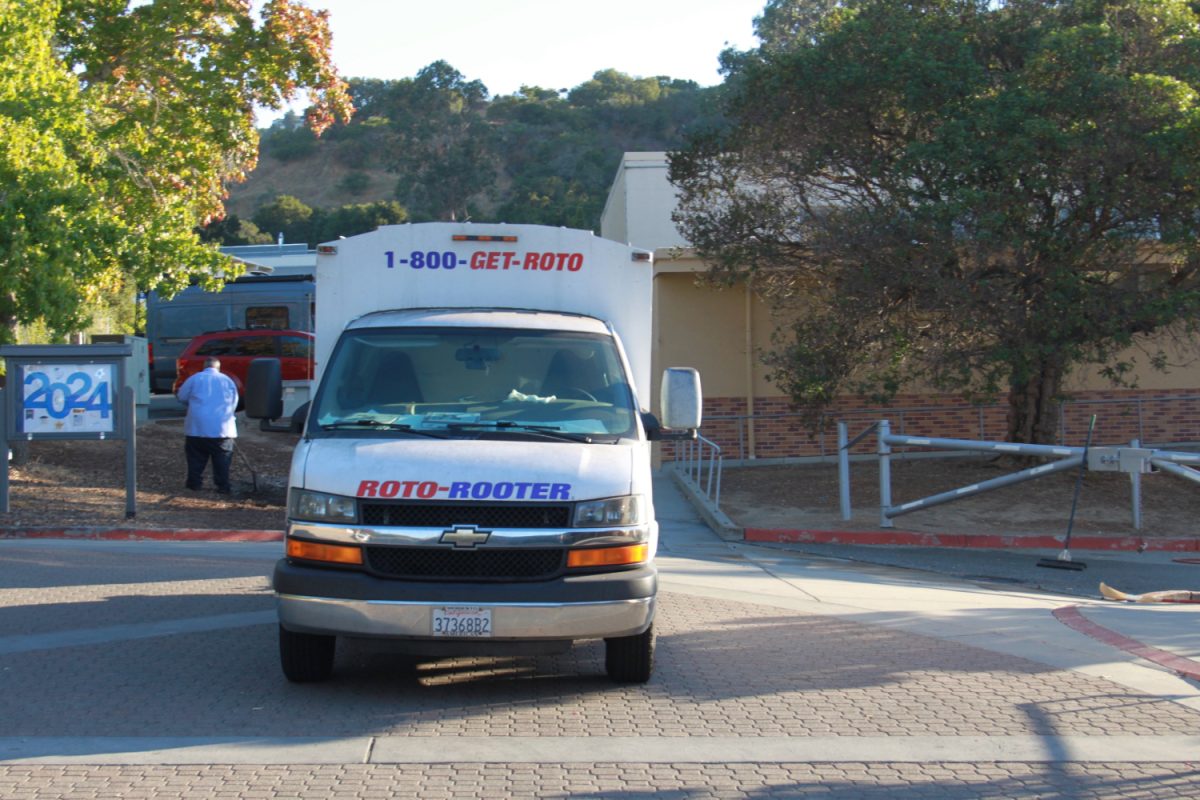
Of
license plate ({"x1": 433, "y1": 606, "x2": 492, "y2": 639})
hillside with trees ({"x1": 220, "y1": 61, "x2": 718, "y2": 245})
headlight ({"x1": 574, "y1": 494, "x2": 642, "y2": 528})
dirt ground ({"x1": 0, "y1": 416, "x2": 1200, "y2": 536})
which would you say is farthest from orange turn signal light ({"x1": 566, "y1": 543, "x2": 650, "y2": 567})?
hillside with trees ({"x1": 220, "y1": 61, "x2": 718, "y2": 245})

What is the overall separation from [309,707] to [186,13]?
13.8 m

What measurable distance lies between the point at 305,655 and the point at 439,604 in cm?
110

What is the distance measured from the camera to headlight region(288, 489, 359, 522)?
641 cm

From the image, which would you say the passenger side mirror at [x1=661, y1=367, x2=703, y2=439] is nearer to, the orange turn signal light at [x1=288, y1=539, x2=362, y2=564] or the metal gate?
the orange turn signal light at [x1=288, y1=539, x2=362, y2=564]

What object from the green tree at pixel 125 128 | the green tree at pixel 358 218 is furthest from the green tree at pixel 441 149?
the green tree at pixel 125 128

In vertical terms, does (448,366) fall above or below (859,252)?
below

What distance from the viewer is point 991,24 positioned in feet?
55.2

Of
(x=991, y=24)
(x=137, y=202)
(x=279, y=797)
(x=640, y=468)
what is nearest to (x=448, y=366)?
(x=640, y=468)

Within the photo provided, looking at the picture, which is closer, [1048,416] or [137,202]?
A: [137,202]

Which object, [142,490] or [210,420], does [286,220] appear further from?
[210,420]

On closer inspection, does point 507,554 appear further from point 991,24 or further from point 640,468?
point 991,24

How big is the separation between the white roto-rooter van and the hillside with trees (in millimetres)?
40278

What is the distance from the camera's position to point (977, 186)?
1548 cm

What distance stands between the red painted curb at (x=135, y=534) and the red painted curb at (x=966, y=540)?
226 inches
